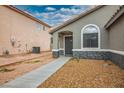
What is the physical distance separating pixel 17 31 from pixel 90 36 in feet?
32.0

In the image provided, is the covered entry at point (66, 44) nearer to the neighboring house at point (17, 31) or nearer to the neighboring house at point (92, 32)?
the neighboring house at point (92, 32)

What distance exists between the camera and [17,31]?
68.2ft

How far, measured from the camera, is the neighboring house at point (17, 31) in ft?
58.7

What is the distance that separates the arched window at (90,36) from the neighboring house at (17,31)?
845 centimetres

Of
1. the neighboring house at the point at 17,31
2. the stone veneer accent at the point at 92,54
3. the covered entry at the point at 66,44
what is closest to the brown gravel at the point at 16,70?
the stone veneer accent at the point at 92,54

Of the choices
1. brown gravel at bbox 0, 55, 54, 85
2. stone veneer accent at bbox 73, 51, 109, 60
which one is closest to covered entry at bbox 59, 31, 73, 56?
stone veneer accent at bbox 73, 51, 109, 60

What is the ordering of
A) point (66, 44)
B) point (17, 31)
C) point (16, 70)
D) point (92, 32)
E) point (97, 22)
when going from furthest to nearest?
point (17, 31), point (66, 44), point (92, 32), point (97, 22), point (16, 70)

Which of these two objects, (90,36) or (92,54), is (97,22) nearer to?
(90,36)

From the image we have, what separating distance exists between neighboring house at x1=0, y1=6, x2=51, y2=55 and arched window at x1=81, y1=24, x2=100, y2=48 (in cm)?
845

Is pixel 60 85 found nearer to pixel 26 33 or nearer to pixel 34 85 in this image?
pixel 34 85

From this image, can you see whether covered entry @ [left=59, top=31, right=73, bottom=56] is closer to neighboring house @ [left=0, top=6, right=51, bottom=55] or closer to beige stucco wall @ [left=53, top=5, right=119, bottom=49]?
beige stucco wall @ [left=53, top=5, right=119, bottom=49]

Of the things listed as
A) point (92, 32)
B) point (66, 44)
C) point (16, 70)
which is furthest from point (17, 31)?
point (16, 70)
